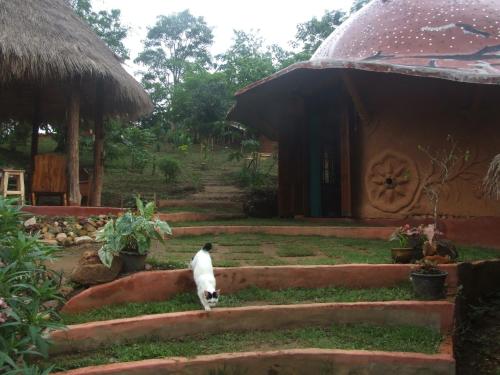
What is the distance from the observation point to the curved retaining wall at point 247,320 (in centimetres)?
356

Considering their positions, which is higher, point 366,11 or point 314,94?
point 366,11

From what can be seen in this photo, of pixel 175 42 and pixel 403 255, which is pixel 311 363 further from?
pixel 175 42

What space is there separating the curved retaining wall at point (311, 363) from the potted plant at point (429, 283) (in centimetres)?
78

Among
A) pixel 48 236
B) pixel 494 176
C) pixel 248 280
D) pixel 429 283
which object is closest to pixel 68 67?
pixel 48 236

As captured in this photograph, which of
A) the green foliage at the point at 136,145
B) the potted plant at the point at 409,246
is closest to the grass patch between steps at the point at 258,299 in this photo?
the potted plant at the point at 409,246

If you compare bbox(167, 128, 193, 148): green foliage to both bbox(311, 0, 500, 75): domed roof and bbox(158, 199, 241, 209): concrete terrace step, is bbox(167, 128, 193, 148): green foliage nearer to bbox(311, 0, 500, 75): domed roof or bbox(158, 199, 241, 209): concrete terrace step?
bbox(158, 199, 241, 209): concrete terrace step

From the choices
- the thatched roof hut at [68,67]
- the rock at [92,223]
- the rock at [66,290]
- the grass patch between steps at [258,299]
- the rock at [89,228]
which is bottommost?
the grass patch between steps at [258,299]

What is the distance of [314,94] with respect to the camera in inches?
369

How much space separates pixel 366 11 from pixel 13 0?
21.7ft

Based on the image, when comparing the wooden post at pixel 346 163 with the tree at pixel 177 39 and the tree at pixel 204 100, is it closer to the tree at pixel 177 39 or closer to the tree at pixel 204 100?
the tree at pixel 204 100

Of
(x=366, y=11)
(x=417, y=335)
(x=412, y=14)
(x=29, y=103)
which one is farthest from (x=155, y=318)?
(x=29, y=103)

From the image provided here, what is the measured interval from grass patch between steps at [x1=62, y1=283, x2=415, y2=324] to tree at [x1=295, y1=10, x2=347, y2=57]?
13.0 metres

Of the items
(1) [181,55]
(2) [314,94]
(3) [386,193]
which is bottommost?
(3) [386,193]

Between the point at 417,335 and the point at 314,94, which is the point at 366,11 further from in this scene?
the point at 417,335
